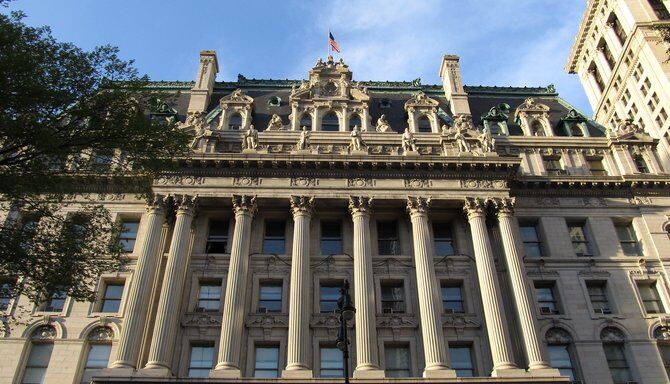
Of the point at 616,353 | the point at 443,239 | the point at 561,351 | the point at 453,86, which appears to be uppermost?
the point at 453,86

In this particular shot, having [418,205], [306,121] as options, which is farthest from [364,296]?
[306,121]

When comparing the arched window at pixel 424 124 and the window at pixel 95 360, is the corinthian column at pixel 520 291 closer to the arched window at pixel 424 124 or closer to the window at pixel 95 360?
the arched window at pixel 424 124

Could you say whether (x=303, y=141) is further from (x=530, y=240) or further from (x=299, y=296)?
(x=530, y=240)

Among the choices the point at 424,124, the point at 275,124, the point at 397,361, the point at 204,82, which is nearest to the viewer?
the point at 397,361

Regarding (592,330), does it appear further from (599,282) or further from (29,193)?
(29,193)

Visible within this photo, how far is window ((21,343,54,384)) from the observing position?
29.7 metres

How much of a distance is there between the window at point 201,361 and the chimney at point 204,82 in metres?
17.7

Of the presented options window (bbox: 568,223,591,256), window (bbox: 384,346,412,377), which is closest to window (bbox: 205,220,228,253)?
window (bbox: 384,346,412,377)

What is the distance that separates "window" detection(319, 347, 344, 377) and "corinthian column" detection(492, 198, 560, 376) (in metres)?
8.96

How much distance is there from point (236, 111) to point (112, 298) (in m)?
15.1

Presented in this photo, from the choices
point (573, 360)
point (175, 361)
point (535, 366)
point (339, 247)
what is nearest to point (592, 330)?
point (573, 360)

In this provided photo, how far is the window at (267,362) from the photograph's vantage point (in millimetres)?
29859

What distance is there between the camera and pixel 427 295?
30984 mm

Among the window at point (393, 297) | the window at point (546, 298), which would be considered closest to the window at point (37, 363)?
the window at point (393, 297)
